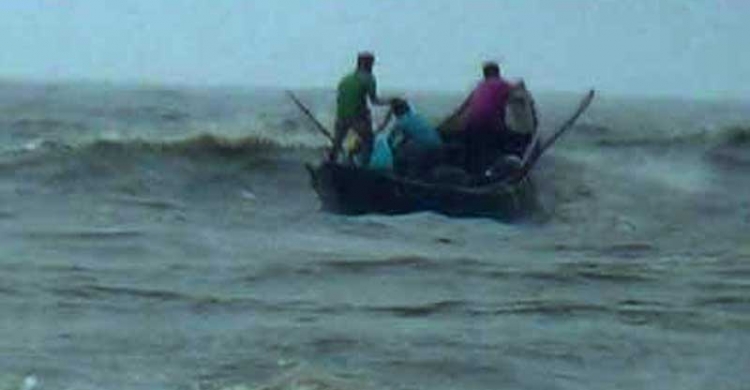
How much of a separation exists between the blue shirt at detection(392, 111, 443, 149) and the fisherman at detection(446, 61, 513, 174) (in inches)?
24.0

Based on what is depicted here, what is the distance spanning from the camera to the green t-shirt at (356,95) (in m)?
25.3

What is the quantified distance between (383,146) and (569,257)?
3908 millimetres

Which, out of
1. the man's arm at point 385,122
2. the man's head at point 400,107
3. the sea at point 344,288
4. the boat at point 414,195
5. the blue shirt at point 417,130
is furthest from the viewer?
the man's arm at point 385,122

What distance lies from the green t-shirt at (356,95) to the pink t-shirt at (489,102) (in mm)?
1047

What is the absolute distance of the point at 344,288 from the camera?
18.0m

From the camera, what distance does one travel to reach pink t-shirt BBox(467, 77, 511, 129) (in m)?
25.0

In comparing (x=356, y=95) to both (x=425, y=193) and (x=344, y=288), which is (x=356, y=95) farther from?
(x=344, y=288)

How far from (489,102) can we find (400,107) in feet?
3.69

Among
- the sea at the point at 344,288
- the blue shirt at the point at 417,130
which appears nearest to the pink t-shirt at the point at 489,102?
the blue shirt at the point at 417,130

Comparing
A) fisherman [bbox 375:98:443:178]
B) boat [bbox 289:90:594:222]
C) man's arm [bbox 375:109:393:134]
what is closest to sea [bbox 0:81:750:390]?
boat [bbox 289:90:594:222]

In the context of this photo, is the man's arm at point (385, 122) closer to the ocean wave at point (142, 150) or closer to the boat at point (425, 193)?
the boat at point (425, 193)

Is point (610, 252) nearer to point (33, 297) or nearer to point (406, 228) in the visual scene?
point (406, 228)

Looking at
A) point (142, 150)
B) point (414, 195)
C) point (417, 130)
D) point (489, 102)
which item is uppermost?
point (489, 102)

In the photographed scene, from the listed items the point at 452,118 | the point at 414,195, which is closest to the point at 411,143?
the point at 414,195
